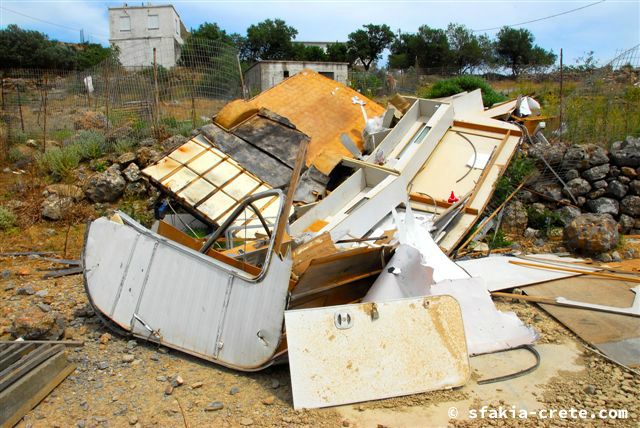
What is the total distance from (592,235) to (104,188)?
6.62 meters

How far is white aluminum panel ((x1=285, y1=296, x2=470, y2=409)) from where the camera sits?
9.67 ft

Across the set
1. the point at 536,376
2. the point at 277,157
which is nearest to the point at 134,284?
the point at 536,376

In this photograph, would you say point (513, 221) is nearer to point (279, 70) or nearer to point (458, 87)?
point (458, 87)

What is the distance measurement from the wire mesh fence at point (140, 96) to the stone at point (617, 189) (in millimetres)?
6652

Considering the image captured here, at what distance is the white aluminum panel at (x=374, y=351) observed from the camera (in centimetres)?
295

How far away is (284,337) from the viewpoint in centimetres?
318

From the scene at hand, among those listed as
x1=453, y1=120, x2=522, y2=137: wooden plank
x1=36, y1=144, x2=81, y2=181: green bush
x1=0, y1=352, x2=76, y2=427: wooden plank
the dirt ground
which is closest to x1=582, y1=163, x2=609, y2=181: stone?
x1=453, y1=120, x2=522, y2=137: wooden plank

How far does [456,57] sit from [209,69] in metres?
27.6

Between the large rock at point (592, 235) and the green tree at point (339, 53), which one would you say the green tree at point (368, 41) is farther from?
the large rock at point (592, 235)

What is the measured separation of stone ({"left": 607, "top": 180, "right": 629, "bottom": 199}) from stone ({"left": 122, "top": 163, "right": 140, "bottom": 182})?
689 centimetres

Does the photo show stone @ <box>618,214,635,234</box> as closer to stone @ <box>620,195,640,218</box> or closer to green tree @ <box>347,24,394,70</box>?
stone @ <box>620,195,640,218</box>

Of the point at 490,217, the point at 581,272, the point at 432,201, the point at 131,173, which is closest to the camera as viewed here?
the point at 581,272

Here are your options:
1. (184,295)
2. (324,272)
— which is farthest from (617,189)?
(184,295)

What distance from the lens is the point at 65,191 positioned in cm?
724
